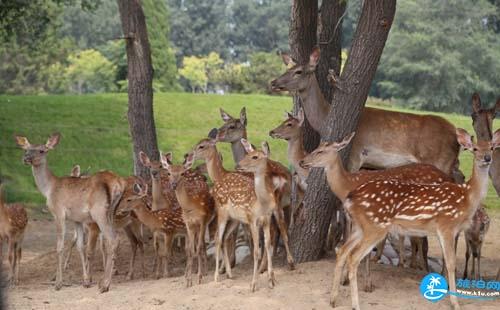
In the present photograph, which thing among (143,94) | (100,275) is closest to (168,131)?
(143,94)

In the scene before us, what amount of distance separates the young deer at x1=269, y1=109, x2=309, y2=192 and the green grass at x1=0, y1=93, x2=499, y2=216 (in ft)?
30.5

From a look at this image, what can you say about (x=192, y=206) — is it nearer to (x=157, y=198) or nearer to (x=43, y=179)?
(x=157, y=198)

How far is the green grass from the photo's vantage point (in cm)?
1997

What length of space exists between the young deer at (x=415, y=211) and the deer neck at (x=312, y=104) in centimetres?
210

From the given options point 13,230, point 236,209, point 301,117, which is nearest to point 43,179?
point 13,230

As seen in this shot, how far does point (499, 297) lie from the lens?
25.0 ft

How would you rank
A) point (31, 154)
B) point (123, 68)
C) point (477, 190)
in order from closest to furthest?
→ point (477, 190)
point (31, 154)
point (123, 68)

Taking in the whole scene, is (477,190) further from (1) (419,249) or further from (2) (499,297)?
(1) (419,249)

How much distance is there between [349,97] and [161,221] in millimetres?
2752

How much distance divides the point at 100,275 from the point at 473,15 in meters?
35.7

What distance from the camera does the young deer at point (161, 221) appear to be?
9602mm

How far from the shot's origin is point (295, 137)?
940 centimetres

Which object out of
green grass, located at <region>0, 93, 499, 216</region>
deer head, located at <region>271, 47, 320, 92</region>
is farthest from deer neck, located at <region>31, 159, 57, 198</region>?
green grass, located at <region>0, 93, 499, 216</region>

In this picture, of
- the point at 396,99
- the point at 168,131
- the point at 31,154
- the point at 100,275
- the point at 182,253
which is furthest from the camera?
the point at 396,99
